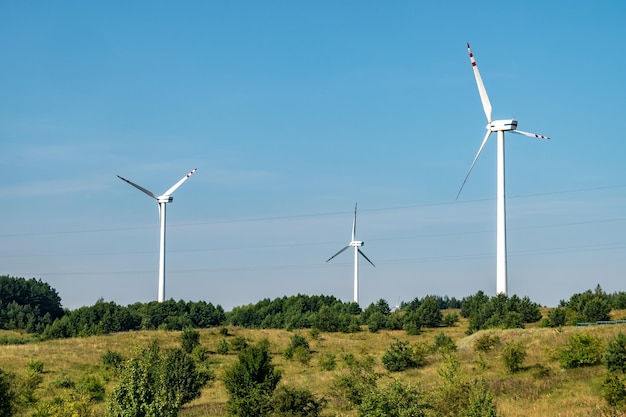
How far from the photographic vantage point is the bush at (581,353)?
6988cm

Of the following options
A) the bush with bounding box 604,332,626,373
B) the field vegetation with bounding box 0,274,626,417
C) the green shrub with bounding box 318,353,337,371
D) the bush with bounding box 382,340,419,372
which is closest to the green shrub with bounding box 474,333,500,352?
the field vegetation with bounding box 0,274,626,417

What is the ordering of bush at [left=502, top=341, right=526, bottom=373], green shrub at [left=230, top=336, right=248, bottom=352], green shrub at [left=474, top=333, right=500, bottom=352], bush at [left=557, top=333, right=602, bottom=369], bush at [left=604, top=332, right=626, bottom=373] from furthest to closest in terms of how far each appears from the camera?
green shrub at [left=230, top=336, right=248, bottom=352]
green shrub at [left=474, top=333, right=500, bottom=352]
bush at [left=502, top=341, right=526, bottom=373]
bush at [left=557, top=333, right=602, bottom=369]
bush at [left=604, top=332, right=626, bottom=373]

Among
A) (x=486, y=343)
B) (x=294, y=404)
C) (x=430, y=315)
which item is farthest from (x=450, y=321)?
(x=294, y=404)

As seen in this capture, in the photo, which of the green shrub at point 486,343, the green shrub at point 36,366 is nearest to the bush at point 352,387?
the green shrub at point 486,343

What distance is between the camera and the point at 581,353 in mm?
70250

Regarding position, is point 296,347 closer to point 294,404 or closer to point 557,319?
point 557,319

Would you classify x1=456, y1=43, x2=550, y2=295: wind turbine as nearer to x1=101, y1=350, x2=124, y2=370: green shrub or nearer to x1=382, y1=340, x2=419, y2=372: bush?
x1=382, y1=340, x2=419, y2=372: bush

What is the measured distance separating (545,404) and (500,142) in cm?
6570

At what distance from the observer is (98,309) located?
161625 millimetres

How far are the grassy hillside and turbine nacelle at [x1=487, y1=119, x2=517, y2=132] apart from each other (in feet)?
112

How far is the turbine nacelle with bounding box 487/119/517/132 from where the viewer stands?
4678 inches

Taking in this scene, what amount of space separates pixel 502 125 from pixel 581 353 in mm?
55198

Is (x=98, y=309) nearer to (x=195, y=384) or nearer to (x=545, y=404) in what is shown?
(x=195, y=384)

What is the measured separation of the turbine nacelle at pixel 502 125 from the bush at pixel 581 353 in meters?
52.3
